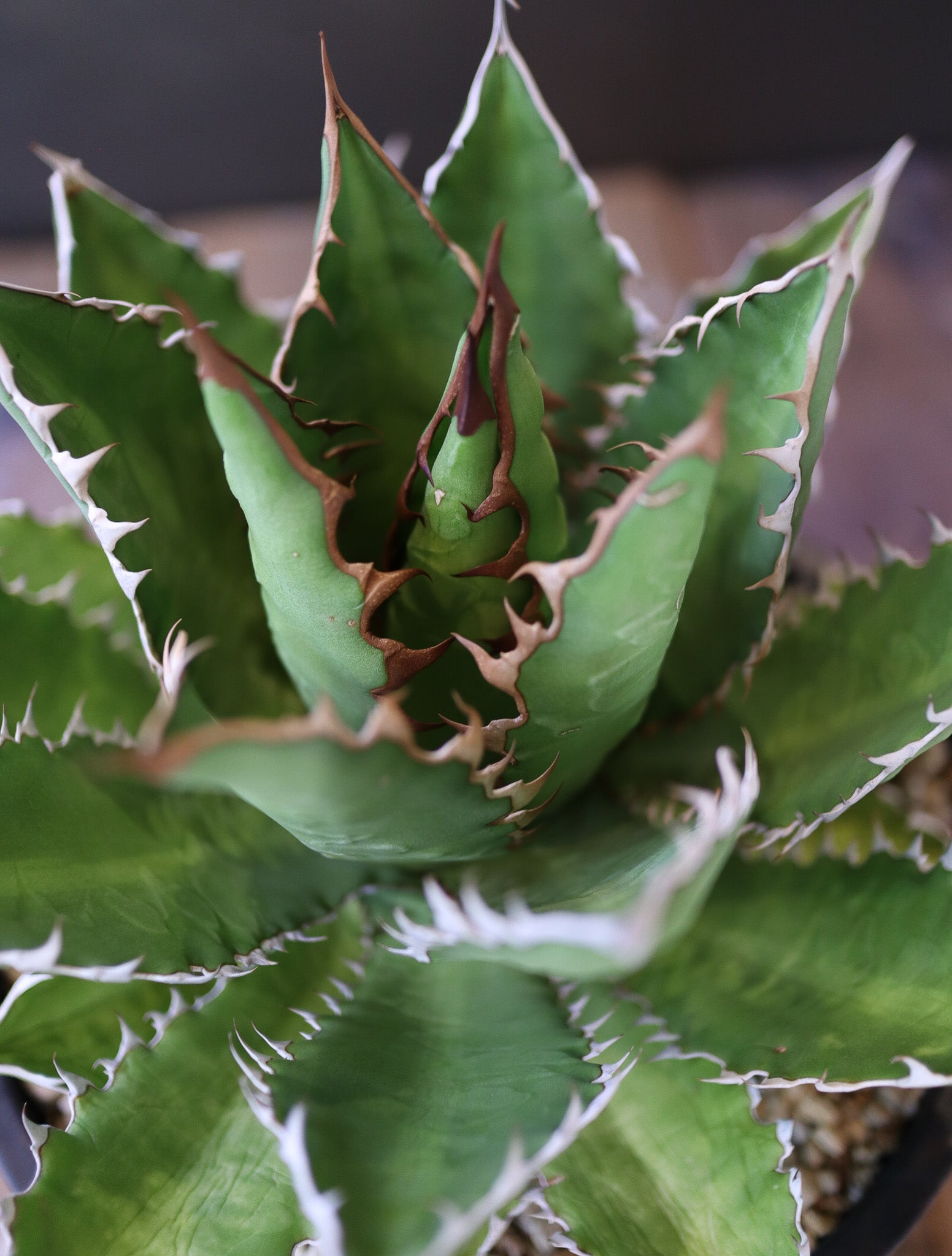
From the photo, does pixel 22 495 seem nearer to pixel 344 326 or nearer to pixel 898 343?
pixel 344 326

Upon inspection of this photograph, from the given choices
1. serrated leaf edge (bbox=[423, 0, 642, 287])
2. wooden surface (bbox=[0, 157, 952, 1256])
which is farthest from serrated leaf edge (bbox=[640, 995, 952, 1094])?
wooden surface (bbox=[0, 157, 952, 1256])

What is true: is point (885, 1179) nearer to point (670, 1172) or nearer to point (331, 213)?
point (670, 1172)

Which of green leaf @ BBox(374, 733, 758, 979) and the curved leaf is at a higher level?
green leaf @ BBox(374, 733, 758, 979)

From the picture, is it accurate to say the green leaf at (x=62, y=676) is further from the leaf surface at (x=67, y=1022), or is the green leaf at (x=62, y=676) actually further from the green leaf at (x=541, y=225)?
the green leaf at (x=541, y=225)

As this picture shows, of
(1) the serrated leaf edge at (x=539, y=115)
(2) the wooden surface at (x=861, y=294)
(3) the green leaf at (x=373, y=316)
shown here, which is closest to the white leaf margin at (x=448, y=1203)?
(3) the green leaf at (x=373, y=316)

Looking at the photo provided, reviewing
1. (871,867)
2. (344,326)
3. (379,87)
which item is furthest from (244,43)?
(871,867)

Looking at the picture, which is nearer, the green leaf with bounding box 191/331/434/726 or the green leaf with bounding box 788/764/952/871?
the green leaf with bounding box 191/331/434/726

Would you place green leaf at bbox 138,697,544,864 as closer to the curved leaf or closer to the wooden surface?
the curved leaf

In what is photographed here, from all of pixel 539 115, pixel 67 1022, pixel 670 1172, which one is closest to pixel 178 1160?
pixel 67 1022
